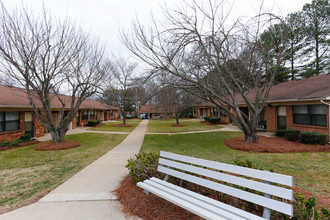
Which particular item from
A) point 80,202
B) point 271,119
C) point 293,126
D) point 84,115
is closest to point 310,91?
point 293,126

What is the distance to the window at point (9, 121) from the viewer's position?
33.6 ft

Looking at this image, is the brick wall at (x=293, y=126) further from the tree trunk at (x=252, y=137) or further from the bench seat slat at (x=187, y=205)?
A: the bench seat slat at (x=187, y=205)

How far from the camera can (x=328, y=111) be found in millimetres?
8062

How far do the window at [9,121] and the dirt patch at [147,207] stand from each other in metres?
Answer: 11.9

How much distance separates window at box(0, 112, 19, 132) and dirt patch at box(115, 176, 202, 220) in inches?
468

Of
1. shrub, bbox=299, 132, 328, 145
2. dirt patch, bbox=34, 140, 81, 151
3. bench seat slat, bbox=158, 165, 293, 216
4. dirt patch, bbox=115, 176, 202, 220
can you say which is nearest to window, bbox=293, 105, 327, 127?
shrub, bbox=299, 132, 328, 145

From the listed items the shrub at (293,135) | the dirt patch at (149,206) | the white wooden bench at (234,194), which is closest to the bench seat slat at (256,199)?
the white wooden bench at (234,194)

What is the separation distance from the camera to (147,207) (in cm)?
281

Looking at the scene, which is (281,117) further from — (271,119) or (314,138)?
(314,138)

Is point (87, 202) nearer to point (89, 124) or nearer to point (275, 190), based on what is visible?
point (275, 190)

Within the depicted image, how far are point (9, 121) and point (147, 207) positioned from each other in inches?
519

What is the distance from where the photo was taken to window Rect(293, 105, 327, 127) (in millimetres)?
8691

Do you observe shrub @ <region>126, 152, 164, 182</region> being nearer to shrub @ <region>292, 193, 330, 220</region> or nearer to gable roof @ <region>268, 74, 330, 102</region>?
shrub @ <region>292, 193, 330, 220</region>

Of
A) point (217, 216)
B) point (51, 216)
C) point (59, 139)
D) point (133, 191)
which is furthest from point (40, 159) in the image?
point (217, 216)
